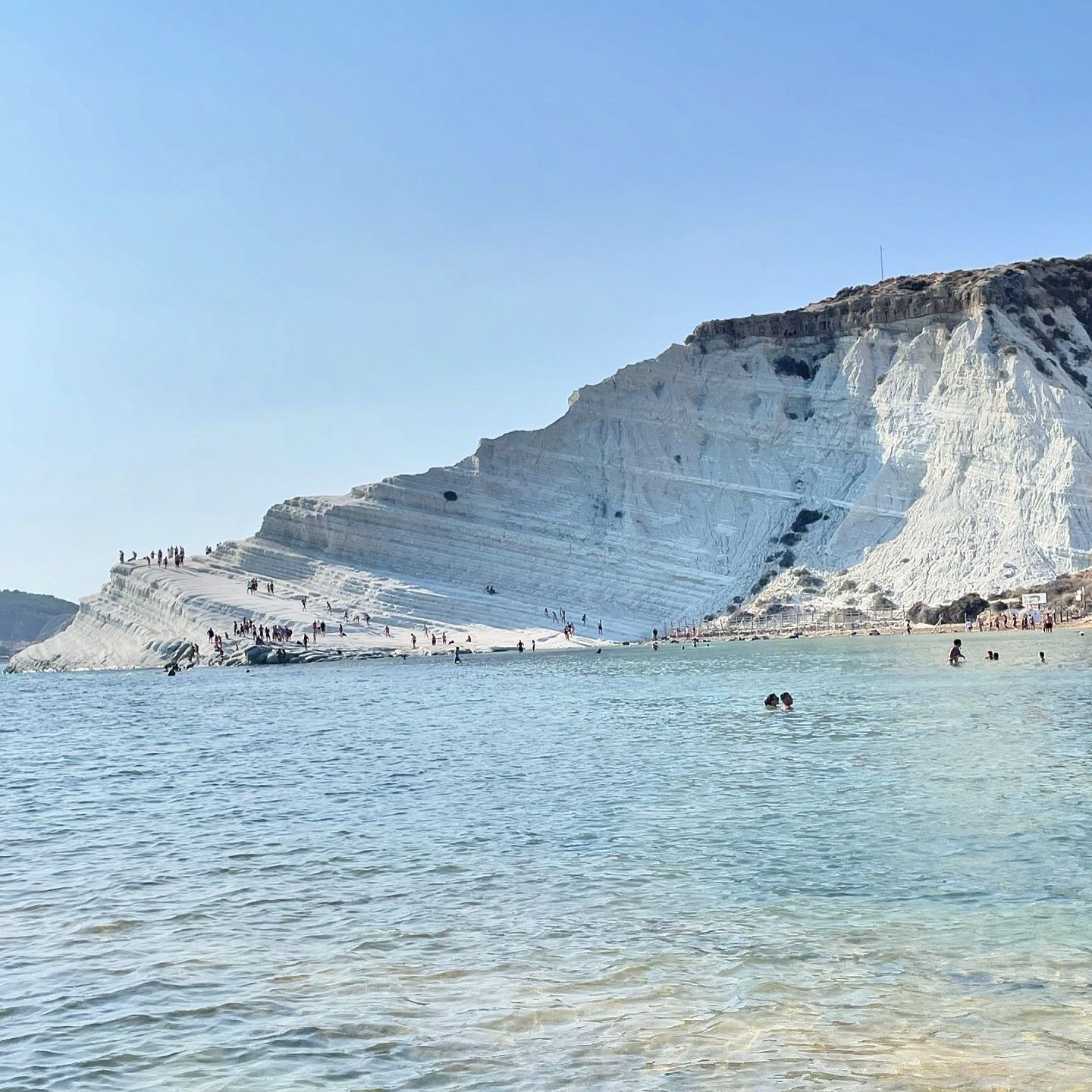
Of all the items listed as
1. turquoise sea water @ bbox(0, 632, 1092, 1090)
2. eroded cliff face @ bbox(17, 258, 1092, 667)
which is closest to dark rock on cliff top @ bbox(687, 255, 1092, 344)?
eroded cliff face @ bbox(17, 258, 1092, 667)

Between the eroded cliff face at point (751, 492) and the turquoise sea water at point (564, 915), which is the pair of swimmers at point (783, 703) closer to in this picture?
the turquoise sea water at point (564, 915)

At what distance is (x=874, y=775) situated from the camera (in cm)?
1686

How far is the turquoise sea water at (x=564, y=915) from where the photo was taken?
6.98m

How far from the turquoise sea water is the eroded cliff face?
5608 centimetres

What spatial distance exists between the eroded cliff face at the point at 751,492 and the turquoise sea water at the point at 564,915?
56.1 metres

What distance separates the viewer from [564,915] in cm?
999

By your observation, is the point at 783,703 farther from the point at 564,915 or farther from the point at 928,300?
the point at 928,300

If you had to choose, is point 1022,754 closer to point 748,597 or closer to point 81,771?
point 81,771

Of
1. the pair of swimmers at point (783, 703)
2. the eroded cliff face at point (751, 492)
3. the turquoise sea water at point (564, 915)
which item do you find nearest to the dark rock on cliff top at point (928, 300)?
the eroded cliff face at point (751, 492)

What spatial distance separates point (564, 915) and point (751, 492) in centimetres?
7881

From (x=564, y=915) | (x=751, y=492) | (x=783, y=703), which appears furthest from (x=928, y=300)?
Answer: (x=564, y=915)

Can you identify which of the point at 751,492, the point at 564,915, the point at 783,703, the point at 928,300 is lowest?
the point at 564,915

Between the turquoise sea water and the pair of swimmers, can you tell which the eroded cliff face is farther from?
the turquoise sea water

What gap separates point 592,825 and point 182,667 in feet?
193
